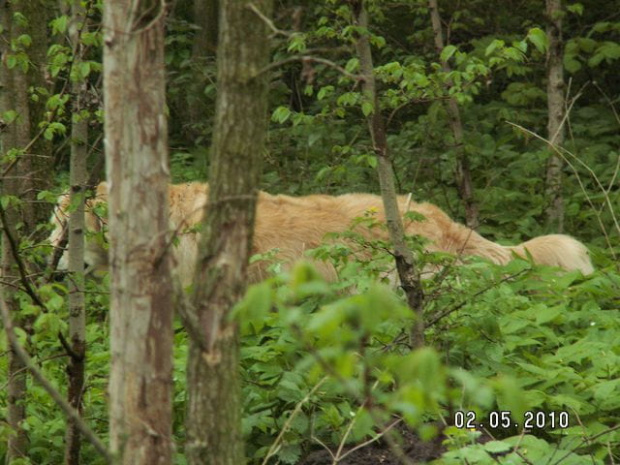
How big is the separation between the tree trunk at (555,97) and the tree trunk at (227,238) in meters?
6.23

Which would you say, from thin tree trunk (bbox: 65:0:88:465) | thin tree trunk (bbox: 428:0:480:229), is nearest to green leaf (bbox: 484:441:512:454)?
thin tree trunk (bbox: 65:0:88:465)

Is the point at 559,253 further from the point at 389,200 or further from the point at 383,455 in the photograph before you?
the point at 383,455

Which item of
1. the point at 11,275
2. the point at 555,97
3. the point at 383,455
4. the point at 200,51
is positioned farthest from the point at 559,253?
the point at 200,51

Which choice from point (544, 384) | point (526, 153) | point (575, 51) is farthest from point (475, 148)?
point (544, 384)

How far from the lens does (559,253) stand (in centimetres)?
699

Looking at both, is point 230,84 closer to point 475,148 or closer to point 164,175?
point 164,175

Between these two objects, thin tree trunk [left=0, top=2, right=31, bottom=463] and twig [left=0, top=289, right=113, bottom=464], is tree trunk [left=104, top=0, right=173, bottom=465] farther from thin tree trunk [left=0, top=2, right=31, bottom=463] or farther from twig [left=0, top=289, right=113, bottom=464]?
thin tree trunk [left=0, top=2, right=31, bottom=463]

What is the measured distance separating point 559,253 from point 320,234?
1839 mm

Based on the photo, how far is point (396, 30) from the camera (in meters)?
12.5

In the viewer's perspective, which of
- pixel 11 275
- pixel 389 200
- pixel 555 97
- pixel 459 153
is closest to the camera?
pixel 11 275

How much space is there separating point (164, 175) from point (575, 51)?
7.90m

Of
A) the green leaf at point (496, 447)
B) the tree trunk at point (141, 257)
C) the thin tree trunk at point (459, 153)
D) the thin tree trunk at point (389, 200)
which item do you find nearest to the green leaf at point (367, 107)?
the thin tree trunk at point (389, 200)

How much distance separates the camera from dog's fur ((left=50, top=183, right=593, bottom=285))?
6812 millimetres

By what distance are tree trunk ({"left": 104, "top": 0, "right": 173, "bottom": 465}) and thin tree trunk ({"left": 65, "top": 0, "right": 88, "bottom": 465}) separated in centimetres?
137
